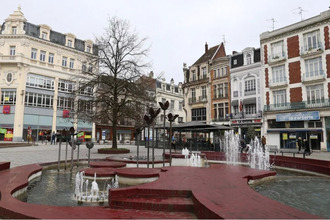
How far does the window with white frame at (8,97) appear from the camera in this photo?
35250 millimetres

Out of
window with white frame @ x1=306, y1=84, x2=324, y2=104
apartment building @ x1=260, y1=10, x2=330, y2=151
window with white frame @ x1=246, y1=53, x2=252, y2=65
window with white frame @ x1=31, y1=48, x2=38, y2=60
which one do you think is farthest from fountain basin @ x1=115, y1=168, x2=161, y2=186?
window with white frame @ x1=31, y1=48, x2=38, y2=60

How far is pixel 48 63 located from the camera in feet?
128

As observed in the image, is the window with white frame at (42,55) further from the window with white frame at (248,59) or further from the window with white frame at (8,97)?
the window with white frame at (248,59)

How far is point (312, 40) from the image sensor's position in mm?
28203

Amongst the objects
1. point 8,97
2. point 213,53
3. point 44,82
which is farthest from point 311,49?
point 8,97

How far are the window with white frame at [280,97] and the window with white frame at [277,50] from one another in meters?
4.76

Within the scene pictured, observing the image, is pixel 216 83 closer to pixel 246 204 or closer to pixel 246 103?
pixel 246 103


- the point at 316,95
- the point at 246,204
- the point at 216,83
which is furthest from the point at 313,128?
the point at 246,204

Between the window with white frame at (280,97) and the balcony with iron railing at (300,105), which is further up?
the window with white frame at (280,97)

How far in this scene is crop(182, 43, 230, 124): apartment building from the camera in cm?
3756

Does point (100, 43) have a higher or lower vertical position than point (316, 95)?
higher

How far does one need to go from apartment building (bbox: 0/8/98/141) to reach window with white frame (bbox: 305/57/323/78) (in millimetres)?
29938

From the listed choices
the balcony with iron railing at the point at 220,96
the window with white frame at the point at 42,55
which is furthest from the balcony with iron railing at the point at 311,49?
the window with white frame at the point at 42,55

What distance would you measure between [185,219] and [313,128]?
94.2 feet
